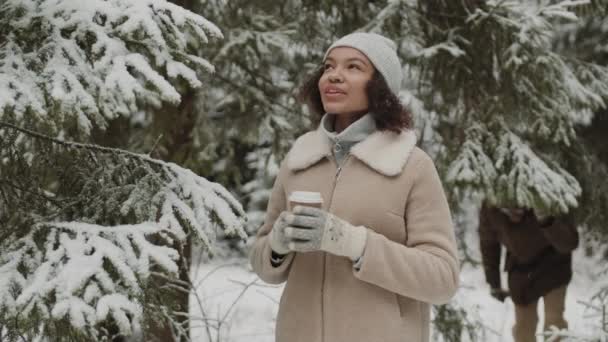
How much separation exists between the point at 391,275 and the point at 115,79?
3.60ft

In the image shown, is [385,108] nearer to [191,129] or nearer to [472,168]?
[472,168]

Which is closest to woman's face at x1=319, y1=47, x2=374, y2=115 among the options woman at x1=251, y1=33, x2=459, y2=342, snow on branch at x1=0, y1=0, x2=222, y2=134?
woman at x1=251, y1=33, x2=459, y2=342

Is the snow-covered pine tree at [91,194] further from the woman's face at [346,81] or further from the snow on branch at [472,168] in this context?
the snow on branch at [472,168]

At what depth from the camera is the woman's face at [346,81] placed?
238 cm

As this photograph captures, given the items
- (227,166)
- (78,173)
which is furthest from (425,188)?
(227,166)

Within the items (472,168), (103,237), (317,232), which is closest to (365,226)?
(317,232)

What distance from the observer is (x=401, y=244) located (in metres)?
2.29

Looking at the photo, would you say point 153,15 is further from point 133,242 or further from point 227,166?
point 227,166

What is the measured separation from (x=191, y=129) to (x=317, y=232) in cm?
386

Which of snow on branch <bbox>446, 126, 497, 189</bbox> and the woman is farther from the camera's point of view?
snow on branch <bbox>446, 126, 497, 189</bbox>

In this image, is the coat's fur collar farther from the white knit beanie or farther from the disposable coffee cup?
the disposable coffee cup

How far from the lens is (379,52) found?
2400 mm

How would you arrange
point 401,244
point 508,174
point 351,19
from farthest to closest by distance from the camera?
1. point 351,19
2. point 508,174
3. point 401,244

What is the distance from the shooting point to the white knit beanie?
2383 millimetres
